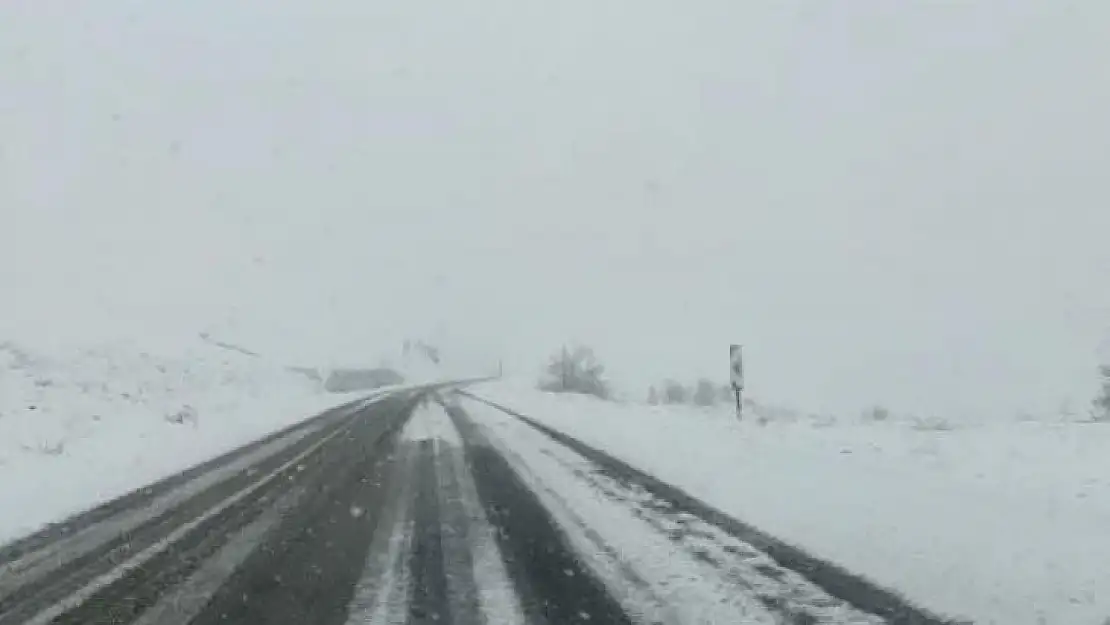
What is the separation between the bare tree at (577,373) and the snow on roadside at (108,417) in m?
26.6

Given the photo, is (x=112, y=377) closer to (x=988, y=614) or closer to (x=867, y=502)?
(x=867, y=502)

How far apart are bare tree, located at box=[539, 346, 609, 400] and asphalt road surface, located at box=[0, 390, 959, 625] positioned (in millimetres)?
52804

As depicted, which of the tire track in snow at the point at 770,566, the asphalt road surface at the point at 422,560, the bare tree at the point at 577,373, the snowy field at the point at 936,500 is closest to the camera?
the tire track in snow at the point at 770,566

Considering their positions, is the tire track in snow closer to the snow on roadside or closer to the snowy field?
the snowy field

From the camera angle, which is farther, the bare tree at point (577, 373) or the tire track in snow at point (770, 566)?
the bare tree at point (577, 373)

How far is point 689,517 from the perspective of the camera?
25.5ft

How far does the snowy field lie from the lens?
5.15m

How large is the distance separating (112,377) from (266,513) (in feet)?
83.1

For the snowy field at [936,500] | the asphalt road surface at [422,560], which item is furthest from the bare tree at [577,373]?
the asphalt road surface at [422,560]

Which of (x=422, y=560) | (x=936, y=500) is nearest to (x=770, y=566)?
(x=422, y=560)

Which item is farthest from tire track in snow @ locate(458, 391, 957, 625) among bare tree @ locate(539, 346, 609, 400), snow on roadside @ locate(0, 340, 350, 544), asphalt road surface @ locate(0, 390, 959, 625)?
bare tree @ locate(539, 346, 609, 400)

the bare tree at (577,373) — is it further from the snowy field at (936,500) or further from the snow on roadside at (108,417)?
the snowy field at (936,500)

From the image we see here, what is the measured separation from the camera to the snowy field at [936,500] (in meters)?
5.15

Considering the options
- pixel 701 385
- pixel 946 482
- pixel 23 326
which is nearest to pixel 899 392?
pixel 701 385
